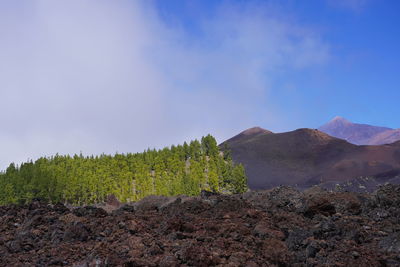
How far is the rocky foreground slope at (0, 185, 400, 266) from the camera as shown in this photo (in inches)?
347

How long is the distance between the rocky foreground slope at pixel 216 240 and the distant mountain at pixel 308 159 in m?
77.4

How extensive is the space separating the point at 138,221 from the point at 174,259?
4.60 meters

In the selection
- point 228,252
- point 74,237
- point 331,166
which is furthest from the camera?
point 331,166

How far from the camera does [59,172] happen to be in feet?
221

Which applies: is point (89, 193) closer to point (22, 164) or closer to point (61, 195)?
point (61, 195)

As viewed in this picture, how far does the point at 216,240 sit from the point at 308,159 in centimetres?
12306

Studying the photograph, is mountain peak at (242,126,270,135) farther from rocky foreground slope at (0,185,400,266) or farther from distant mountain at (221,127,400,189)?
rocky foreground slope at (0,185,400,266)

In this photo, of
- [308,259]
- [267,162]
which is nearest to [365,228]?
[308,259]

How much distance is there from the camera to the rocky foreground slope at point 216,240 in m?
8.80

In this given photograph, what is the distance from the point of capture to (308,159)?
12750 cm

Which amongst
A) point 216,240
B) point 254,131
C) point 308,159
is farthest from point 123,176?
point 254,131

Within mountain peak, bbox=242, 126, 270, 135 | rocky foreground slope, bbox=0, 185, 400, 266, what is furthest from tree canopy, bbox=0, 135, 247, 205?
mountain peak, bbox=242, 126, 270, 135

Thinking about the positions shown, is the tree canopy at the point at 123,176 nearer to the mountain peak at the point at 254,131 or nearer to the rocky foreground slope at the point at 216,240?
the rocky foreground slope at the point at 216,240

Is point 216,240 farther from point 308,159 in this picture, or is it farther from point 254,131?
point 254,131
